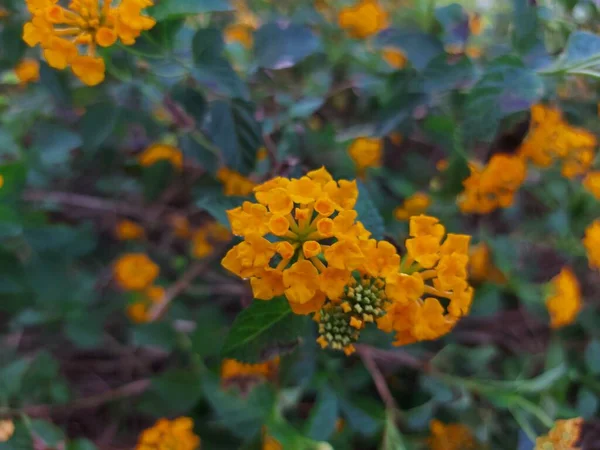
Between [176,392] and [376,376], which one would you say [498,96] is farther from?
[176,392]

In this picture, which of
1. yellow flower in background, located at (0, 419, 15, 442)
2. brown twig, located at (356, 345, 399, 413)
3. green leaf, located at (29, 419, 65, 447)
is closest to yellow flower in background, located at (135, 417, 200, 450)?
green leaf, located at (29, 419, 65, 447)

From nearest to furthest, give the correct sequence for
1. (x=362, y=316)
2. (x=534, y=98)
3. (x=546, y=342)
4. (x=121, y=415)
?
(x=362, y=316) < (x=534, y=98) < (x=121, y=415) < (x=546, y=342)

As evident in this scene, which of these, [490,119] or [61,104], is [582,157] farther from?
[61,104]

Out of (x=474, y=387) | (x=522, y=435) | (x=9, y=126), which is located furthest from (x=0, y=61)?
(x=522, y=435)

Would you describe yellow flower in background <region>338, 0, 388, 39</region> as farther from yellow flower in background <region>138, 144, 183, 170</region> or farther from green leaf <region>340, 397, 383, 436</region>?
green leaf <region>340, 397, 383, 436</region>

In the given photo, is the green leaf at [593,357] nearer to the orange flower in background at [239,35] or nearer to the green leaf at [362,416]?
the green leaf at [362,416]

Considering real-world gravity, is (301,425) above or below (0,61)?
below
